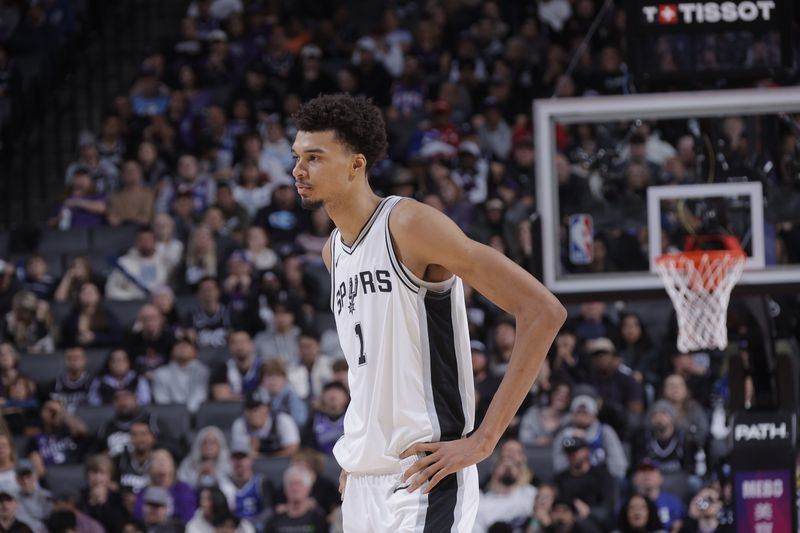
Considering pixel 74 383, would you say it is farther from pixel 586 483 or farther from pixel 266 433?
pixel 586 483

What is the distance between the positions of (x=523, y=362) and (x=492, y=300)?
0.19 metres

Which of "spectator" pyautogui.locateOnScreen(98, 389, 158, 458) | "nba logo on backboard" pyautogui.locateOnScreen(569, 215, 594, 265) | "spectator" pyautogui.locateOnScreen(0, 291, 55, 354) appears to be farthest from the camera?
"spectator" pyautogui.locateOnScreen(0, 291, 55, 354)

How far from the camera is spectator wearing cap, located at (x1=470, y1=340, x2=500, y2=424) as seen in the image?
981cm

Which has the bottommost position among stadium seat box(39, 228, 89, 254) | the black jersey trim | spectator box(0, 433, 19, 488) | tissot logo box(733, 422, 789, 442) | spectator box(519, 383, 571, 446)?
spectator box(0, 433, 19, 488)

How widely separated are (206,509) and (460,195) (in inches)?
154

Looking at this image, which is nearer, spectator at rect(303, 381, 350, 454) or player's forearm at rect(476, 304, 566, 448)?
player's forearm at rect(476, 304, 566, 448)

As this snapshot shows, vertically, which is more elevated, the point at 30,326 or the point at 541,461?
the point at 30,326

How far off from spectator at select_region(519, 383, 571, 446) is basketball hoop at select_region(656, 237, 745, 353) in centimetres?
294

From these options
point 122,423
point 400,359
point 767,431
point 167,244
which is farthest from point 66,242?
point 400,359

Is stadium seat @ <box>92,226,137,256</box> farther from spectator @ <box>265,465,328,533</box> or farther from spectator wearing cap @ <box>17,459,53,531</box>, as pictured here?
spectator @ <box>265,465,328,533</box>

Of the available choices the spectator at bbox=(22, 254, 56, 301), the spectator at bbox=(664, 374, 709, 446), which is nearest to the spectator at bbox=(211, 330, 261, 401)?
the spectator at bbox=(22, 254, 56, 301)

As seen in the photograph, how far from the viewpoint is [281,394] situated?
33.4 ft

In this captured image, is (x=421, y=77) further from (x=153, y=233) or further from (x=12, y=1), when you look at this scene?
(x=12, y=1)

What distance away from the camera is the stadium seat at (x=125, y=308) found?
1152 cm
